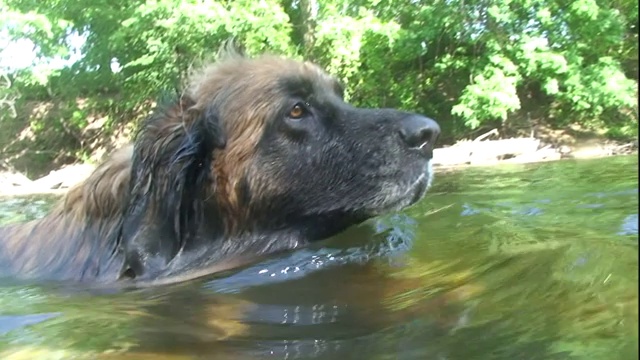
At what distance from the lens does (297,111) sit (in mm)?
3486

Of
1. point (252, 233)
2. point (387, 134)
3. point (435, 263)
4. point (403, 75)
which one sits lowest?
point (435, 263)

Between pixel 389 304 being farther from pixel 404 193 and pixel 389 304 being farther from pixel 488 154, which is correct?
pixel 488 154

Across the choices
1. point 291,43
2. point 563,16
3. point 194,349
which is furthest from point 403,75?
point 194,349

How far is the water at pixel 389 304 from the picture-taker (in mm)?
1771

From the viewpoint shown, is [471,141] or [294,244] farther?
[471,141]

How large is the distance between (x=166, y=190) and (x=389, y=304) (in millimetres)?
1526

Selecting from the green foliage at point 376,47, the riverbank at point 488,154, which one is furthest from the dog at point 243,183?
the green foliage at point 376,47

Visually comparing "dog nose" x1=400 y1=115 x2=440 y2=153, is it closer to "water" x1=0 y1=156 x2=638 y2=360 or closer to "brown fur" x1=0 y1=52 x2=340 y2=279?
"water" x1=0 y1=156 x2=638 y2=360

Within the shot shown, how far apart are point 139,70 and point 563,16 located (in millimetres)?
8322

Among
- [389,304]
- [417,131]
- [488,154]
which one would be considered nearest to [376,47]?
[488,154]

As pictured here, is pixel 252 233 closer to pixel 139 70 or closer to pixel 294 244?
pixel 294 244

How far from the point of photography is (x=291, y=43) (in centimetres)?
1359

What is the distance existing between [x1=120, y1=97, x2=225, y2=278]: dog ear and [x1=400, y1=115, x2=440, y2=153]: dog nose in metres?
0.97

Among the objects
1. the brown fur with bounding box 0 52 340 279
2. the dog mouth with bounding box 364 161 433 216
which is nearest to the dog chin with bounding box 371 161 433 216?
the dog mouth with bounding box 364 161 433 216
